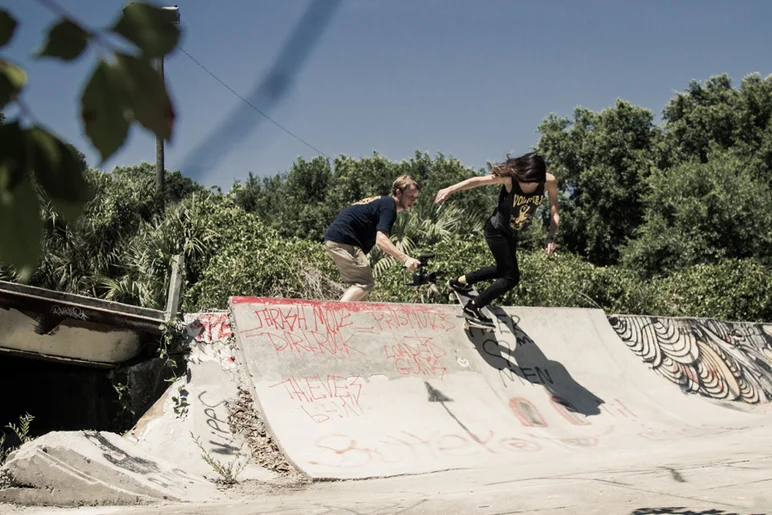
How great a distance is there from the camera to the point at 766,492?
3369 mm

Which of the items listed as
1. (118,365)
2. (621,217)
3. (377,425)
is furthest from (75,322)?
(621,217)

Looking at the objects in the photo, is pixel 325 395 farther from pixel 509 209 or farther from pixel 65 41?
pixel 65 41

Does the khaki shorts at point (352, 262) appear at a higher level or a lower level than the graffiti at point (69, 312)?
higher

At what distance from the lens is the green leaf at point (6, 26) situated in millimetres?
835

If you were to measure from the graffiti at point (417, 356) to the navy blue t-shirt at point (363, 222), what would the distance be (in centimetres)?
102

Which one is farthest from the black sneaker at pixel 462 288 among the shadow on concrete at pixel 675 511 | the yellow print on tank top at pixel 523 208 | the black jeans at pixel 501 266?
the shadow on concrete at pixel 675 511

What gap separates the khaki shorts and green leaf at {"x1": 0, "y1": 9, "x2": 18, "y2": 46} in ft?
18.2

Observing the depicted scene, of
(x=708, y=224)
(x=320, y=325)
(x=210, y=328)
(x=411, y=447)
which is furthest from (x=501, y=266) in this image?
(x=708, y=224)

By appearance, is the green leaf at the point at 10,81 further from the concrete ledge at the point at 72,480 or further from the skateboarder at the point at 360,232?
the skateboarder at the point at 360,232

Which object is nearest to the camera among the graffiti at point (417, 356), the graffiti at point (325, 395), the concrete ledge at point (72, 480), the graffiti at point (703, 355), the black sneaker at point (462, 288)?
the concrete ledge at point (72, 480)

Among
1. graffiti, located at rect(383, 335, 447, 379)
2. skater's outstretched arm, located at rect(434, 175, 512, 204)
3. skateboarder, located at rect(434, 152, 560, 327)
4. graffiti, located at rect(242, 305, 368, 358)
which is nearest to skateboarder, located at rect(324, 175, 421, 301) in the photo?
skater's outstretched arm, located at rect(434, 175, 512, 204)

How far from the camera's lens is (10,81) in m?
0.83

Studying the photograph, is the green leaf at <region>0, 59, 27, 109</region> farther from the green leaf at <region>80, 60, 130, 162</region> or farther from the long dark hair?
the long dark hair

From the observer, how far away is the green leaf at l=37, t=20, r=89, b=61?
83 cm
